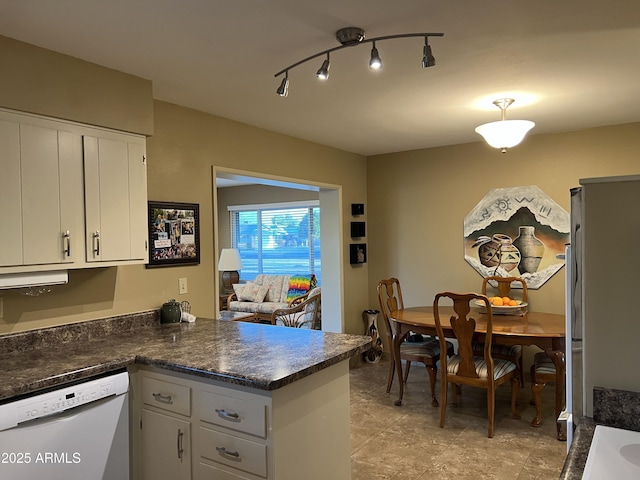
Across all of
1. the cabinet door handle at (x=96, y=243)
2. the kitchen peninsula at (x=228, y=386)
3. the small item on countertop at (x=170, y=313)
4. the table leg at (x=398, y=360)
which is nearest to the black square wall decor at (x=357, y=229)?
the table leg at (x=398, y=360)

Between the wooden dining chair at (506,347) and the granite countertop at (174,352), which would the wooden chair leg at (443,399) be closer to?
the wooden dining chair at (506,347)

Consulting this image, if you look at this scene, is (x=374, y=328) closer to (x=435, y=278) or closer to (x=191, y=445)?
(x=435, y=278)

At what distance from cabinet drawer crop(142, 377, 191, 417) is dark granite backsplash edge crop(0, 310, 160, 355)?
575mm

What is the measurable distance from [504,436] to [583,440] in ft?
7.26

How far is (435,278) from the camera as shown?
512 cm

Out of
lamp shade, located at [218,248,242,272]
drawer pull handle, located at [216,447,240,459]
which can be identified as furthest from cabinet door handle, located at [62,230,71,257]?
lamp shade, located at [218,248,242,272]

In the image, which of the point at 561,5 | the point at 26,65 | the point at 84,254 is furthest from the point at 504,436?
the point at 26,65

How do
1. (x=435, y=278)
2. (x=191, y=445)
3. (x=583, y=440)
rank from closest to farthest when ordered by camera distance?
(x=583, y=440)
(x=191, y=445)
(x=435, y=278)

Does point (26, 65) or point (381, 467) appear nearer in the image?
point (26, 65)

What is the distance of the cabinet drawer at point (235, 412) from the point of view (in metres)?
1.84

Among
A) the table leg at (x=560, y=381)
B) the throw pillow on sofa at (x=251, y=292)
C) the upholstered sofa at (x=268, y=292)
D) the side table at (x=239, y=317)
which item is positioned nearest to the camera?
the table leg at (x=560, y=381)

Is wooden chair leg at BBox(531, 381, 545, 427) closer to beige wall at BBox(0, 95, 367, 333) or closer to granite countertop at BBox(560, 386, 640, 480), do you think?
granite countertop at BBox(560, 386, 640, 480)

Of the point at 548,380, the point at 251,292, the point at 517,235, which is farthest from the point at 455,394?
the point at 251,292

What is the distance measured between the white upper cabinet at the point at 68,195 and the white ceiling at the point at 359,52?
0.42 meters
